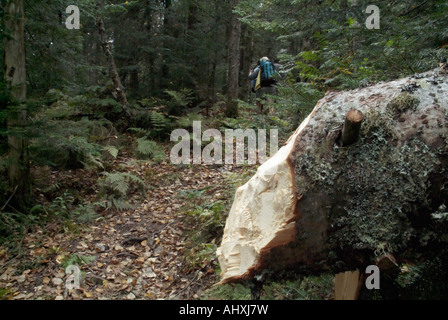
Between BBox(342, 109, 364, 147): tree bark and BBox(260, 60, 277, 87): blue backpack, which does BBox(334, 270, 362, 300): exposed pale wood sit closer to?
BBox(342, 109, 364, 147): tree bark

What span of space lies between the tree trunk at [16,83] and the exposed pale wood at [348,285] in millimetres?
5005

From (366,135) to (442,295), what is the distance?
1.44m

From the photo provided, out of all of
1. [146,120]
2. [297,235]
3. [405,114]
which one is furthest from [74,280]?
[146,120]

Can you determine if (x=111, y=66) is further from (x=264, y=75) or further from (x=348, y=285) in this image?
(x=348, y=285)

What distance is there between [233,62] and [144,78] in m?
4.24

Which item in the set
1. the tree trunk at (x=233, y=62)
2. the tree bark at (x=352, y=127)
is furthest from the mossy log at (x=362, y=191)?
the tree trunk at (x=233, y=62)

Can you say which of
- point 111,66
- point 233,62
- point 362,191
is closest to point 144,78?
point 111,66

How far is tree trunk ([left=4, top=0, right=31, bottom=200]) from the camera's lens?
4.84 m

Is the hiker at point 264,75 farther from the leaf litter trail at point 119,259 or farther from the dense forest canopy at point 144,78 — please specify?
the leaf litter trail at point 119,259

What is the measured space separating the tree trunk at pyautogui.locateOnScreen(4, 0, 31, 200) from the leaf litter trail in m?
1.19

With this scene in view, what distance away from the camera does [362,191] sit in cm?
213

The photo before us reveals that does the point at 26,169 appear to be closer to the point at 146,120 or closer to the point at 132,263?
the point at 132,263

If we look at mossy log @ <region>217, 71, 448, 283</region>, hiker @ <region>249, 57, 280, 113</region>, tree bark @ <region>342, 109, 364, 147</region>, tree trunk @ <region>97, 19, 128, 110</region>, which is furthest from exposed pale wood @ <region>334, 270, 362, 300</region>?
tree trunk @ <region>97, 19, 128, 110</region>
